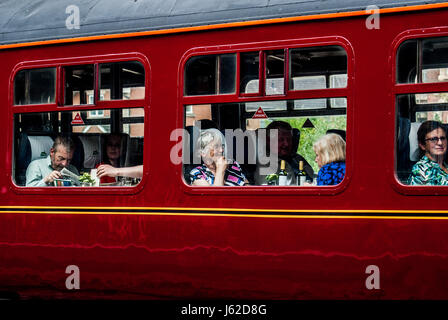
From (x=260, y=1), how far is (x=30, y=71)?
6.82 feet

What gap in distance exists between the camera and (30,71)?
6.63 metres

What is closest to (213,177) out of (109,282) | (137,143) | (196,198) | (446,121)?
(196,198)

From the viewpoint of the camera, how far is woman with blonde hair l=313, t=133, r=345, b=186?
5.55 metres

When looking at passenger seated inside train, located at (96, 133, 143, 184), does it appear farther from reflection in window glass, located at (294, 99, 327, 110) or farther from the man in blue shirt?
reflection in window glass, located at (294, 99, 327, 110)

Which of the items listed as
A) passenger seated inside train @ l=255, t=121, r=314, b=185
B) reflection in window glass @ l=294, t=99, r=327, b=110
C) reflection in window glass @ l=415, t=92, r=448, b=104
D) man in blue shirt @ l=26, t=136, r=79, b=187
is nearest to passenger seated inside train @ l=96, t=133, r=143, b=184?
man in blue shirt @ l=26, t=136, r=79, b=187

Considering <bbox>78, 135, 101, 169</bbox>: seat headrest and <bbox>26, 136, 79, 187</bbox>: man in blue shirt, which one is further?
<bbox>26, 136, 79, 187</bbox>: man in blue shirt

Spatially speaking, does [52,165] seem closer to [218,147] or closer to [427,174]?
[218,147]

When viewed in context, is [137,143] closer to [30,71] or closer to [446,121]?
[30,71]

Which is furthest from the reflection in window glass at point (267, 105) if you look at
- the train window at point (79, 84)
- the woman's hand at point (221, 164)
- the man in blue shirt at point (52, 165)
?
the man in blue shirt at point (52, 165)

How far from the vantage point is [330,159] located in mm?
5578

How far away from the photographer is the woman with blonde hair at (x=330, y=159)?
219 inches

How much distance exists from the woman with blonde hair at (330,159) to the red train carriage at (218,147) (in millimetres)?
61

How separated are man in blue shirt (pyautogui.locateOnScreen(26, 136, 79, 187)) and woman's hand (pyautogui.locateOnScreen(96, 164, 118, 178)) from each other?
22 centimetres

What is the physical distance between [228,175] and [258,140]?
0.36 metres
